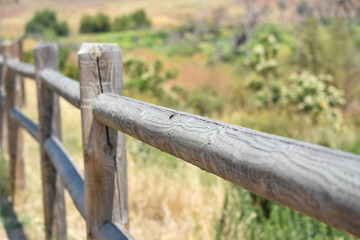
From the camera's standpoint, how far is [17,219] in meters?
3.84

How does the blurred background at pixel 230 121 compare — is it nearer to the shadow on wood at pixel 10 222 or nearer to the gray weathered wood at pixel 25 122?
the shadow on wood at pixel 10 222

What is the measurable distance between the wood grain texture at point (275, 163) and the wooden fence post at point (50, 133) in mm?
1922

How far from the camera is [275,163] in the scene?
820 mm

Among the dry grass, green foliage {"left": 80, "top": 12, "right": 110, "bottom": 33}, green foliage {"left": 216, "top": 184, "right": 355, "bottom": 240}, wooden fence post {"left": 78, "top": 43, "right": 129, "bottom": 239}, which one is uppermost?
wooden fence post {"left": 78, "top": 43, "right": 129, "bottom": 239}

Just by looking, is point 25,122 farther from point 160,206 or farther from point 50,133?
point 160,206

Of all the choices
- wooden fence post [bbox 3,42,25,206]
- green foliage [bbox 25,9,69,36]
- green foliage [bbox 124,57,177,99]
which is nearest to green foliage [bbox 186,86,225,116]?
green foliage [bbox 124,57,177,99]

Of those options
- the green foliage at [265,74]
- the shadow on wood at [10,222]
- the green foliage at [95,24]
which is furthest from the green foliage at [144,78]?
the green foliage at [95,24]

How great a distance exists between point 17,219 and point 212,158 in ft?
10.7

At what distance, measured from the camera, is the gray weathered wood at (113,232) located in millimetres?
1642

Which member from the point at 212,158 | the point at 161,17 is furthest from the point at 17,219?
the point at 161,17

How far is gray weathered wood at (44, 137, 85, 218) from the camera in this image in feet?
7.06

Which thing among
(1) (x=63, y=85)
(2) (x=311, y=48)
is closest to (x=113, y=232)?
(1) (x=63, y=85)

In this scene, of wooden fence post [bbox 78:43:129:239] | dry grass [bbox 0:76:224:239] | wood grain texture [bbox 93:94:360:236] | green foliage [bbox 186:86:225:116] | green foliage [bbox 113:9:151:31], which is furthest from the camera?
green foliage [bbox 113:9:151:31]

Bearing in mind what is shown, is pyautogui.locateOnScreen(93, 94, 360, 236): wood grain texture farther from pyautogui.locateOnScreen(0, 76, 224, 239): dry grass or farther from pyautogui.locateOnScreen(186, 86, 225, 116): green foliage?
pyautogui.locateOnScreen(186, 86, 225, 116): green foliage
